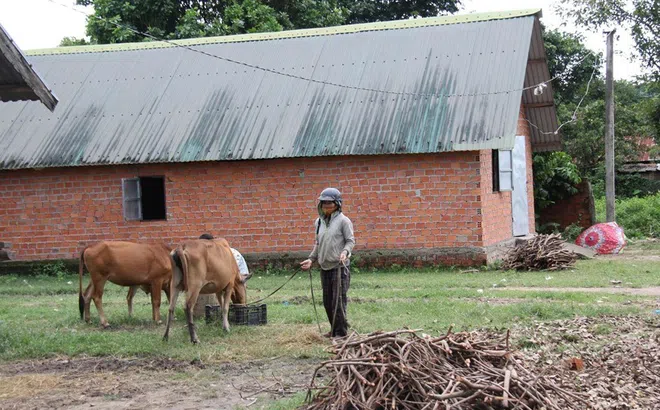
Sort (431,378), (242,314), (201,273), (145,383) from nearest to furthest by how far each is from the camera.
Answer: (431,378) → (145,383) → (201,273) → (242,314)

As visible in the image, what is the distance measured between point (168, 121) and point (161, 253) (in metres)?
8.37

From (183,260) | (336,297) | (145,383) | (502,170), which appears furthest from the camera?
(502,170)

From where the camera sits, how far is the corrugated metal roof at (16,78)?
9.94 metres

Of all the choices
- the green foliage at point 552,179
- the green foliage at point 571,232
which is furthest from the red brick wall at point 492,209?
the green foliage at point 552,179

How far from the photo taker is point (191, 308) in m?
10.2

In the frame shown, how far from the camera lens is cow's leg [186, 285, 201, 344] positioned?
395 inches

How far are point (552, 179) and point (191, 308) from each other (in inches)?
670

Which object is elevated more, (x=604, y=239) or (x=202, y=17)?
(x=202, y=17)

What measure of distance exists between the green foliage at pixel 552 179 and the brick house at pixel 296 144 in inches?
126

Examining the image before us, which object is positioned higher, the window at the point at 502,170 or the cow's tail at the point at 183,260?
the window at the point at 502,170

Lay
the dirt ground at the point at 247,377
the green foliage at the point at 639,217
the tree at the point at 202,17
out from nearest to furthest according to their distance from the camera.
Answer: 1. the dirt ground at the point at 247,377
2. the green foliage at the point at 639,217
3. the tree at the point at 202,17

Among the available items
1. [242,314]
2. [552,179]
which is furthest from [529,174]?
[242,314]

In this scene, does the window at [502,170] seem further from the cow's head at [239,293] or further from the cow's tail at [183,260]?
the cow's tail at [183,260]

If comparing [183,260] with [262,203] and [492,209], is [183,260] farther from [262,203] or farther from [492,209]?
[492,209]
